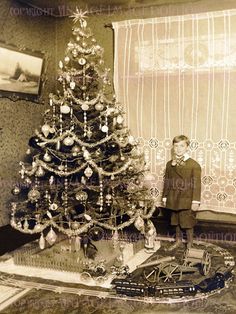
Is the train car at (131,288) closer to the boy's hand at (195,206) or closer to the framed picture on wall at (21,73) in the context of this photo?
the boy's hand at (195,206)

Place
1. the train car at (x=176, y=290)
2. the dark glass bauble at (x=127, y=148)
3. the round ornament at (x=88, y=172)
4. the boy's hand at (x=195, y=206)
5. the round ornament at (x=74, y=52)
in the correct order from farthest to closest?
the boy's hand at (x=195, y=206) → the dark glass bauble at (x=127, y=148) → the round ornament at (x=74, y=52) → the round ornament at (x=88, y=172) → the train car at (x=176, y=290)

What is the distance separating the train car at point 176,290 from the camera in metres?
2.46

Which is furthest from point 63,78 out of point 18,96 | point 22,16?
point 22,16

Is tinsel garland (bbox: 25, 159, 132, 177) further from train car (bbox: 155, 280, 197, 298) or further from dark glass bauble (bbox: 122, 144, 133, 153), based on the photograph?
train car (bbox: 155, 280, 197, 298)

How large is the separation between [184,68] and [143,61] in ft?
1.29

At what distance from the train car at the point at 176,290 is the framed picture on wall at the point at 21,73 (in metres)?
1.85

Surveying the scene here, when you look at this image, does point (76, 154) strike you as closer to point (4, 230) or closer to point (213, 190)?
point (4, 230)

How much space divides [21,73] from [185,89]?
1402 mm

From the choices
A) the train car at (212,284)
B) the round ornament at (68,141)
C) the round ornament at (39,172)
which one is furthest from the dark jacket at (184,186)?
the round ornament at (39,172)

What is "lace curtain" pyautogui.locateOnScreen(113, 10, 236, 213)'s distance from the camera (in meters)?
3.53

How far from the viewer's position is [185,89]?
3668 millimetres

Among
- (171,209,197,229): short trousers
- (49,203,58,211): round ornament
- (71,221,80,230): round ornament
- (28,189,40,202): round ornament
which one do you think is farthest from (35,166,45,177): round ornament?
(171,209,197,229): short trousers

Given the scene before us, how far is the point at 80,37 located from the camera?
3.04 meters

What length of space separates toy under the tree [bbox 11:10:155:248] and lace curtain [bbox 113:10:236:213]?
79cm
